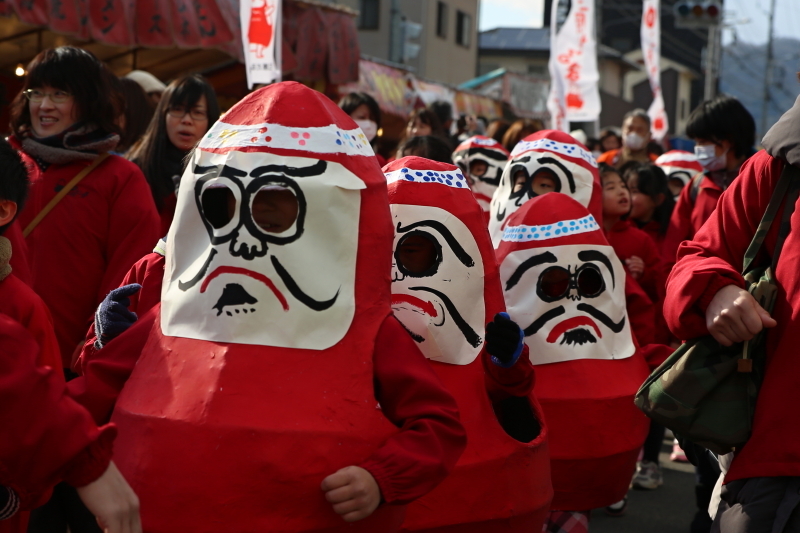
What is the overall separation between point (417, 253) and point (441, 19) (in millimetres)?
31698

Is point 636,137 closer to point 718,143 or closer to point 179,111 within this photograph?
point 718,143

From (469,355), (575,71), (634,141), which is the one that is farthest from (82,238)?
(575,71)

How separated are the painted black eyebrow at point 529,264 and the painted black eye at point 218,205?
172 cm

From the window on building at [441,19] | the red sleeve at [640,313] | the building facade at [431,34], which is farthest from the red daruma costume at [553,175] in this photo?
the window on building at [441,19]

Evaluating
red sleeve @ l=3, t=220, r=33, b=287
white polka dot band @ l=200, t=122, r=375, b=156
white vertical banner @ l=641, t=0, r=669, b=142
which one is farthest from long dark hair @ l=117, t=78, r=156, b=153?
white vertical banner @ l=641, t=0, r=669, b=142

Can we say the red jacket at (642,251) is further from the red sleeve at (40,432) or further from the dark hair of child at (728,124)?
the red sleeve at (40,432)

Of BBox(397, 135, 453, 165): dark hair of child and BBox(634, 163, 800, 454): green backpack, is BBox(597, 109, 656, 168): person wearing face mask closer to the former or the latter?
BBox(397, 135, 453, 165): dark hair of child

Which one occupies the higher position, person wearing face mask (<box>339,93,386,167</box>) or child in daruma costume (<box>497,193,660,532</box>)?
person wearing face mask (<box>339,93,386,167</box>)

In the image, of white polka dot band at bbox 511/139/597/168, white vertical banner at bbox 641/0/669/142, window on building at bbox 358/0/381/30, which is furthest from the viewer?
window on building at bbox 358/0/381/30

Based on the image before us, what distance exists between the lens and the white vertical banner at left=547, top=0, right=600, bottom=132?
11.1 meters

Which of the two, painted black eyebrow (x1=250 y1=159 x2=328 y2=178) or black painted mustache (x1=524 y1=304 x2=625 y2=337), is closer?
painted black eyebrow (x1=250 y1=159 x2=328 y2=178)

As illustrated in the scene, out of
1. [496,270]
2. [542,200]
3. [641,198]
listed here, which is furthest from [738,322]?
[641,198]

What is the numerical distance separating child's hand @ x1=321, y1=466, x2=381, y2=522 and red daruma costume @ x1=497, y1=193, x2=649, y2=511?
1684 millimetres

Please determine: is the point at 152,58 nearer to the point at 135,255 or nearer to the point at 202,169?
the point at 135,255
